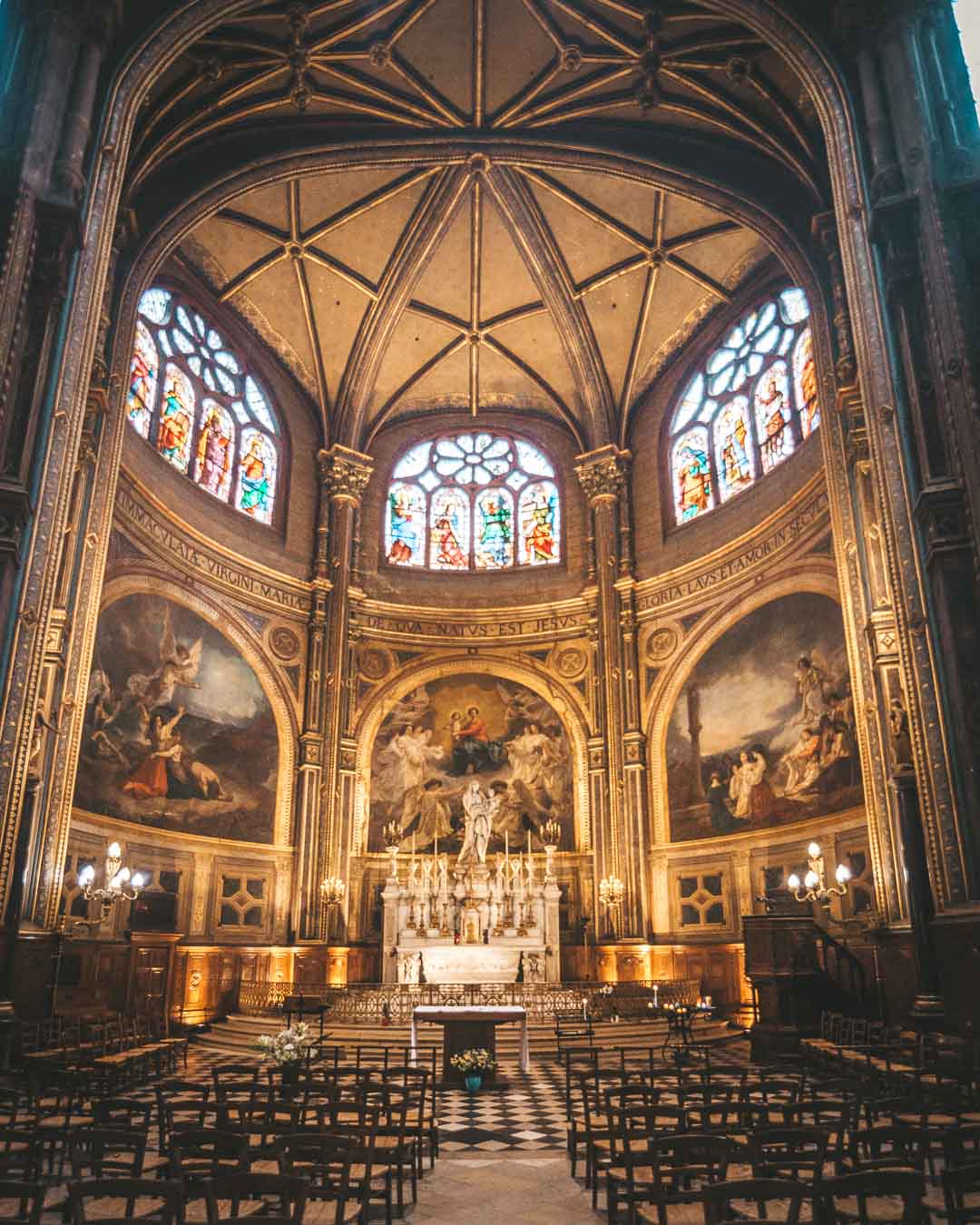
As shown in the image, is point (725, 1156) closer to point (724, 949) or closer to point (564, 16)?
point (724, 949)

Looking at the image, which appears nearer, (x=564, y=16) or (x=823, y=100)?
(x=823, y=100)

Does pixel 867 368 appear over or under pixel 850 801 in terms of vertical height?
over

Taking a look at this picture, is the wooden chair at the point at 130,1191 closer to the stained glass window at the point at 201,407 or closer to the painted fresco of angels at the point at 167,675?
the painted fresco of angels at the point at 167,675

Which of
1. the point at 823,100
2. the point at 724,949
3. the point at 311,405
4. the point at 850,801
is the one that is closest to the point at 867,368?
the point at 823,100

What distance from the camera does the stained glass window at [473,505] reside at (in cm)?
3122

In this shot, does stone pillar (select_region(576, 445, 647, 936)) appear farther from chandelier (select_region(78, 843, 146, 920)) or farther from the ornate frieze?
chandelier (select_region(78, 843, 146, 920))

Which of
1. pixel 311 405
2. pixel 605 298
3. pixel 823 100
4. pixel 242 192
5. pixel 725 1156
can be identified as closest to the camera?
pixel 725 1156

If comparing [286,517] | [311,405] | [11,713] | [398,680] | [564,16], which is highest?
[564,16]

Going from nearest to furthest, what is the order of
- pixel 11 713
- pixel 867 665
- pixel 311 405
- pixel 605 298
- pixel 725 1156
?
1. pixel 725 1156
2. pixel 11 713
3. pixel 867 665
4. pixel 605 298
5. pixel 311 405

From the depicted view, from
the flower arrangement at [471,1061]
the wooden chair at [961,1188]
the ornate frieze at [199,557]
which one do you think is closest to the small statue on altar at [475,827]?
the ornate frieze at [199,557]

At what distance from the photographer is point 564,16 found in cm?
2094

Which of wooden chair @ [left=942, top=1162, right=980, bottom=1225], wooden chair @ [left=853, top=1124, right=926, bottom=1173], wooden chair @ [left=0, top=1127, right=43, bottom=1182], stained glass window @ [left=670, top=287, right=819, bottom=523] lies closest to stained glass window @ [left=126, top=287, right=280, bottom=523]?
stained glass window @ [left=670, top=287, right=819, bottom=523]

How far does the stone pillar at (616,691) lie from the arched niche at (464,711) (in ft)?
2.63

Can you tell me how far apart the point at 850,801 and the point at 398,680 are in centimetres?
1356
